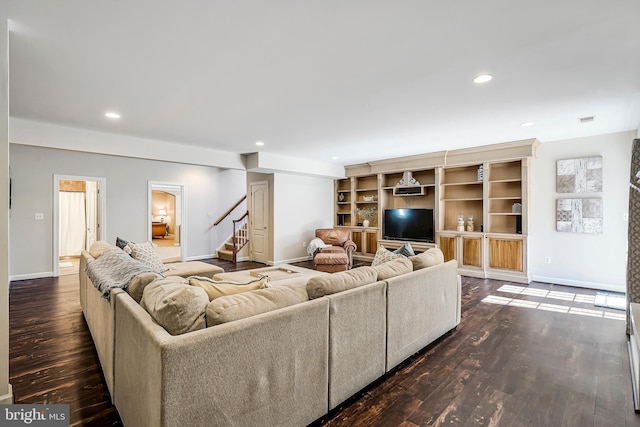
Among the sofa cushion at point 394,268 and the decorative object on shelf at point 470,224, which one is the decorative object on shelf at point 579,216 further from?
the sofa cushion at point 394,268

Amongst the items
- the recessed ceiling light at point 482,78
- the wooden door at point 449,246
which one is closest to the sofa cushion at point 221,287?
the recessed ceiling light at point 482,78

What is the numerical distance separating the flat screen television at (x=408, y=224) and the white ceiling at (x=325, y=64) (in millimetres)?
2607

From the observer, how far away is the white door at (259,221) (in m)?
7.44

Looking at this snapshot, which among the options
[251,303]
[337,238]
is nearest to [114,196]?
[337,238]

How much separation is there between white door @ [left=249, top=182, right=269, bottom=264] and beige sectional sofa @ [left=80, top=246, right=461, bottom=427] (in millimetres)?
4873

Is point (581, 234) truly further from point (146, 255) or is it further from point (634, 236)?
point (146, 255)

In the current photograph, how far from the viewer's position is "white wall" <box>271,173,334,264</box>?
725 cm

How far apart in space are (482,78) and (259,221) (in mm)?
5845

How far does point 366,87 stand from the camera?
3.08 m

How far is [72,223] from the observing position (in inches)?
320

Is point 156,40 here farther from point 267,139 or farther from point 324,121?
point 267,139

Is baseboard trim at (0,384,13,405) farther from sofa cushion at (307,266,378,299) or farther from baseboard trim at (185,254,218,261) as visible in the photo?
baseboard trim at (185,254,218,261)

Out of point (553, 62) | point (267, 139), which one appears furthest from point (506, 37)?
point (267, 139)

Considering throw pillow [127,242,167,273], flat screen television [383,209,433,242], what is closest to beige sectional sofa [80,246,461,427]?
throw pillow [127,242,167,273]
